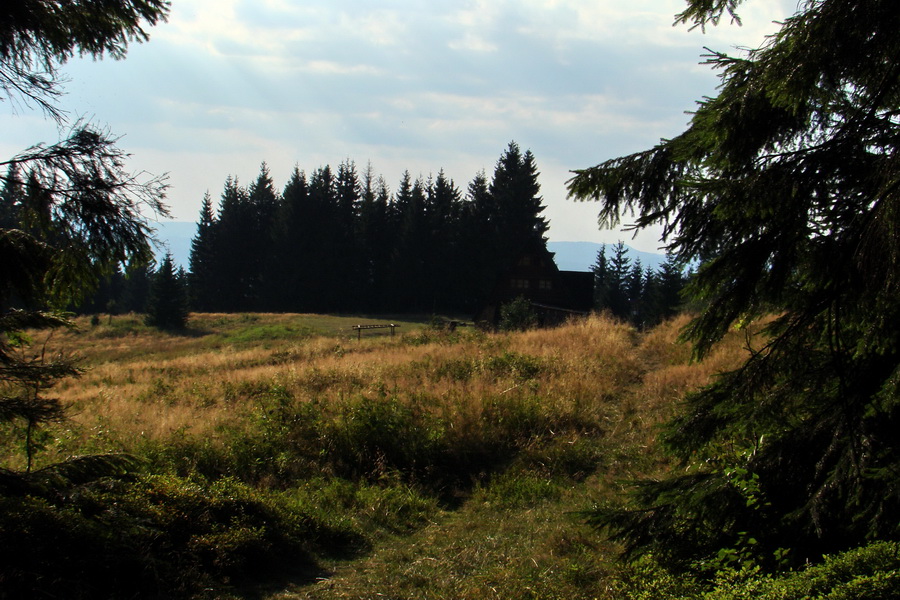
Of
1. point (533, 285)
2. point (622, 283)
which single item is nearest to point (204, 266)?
point (533, 285)

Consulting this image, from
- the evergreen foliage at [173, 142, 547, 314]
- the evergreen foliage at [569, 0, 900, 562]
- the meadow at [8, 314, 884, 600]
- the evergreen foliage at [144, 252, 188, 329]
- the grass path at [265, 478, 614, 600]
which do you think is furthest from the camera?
the evergreen foliage at [173, 142, 547, 314]

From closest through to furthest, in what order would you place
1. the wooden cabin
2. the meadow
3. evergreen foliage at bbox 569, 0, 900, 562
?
evergreen foliage at bbox 569, 0, 900, 562
the meadow
the wooden cabin

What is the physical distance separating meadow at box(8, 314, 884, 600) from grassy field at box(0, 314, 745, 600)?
3 cm

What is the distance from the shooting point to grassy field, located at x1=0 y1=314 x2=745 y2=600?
16.5 feet

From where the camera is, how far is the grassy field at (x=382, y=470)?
16.5 ft

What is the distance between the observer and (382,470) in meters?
8.50

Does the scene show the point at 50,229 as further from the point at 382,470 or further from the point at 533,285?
the point at 533,285

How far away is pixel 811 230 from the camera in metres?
4.17

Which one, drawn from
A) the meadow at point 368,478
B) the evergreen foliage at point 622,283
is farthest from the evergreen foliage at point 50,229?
the evergreen foliage at point 622,283

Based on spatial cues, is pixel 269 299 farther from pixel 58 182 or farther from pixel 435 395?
pixel 58 182

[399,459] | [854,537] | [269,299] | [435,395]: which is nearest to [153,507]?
[399,459]

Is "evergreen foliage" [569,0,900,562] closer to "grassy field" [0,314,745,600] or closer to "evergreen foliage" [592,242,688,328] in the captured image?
"grassy field" [0,314,745,600]

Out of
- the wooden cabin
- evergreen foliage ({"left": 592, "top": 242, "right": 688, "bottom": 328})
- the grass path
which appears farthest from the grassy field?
evergreen foliage ({"left": 592, "top": 242, "right": 688, "bottom": 328})

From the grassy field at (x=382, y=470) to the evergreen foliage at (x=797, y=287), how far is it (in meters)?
1.21
